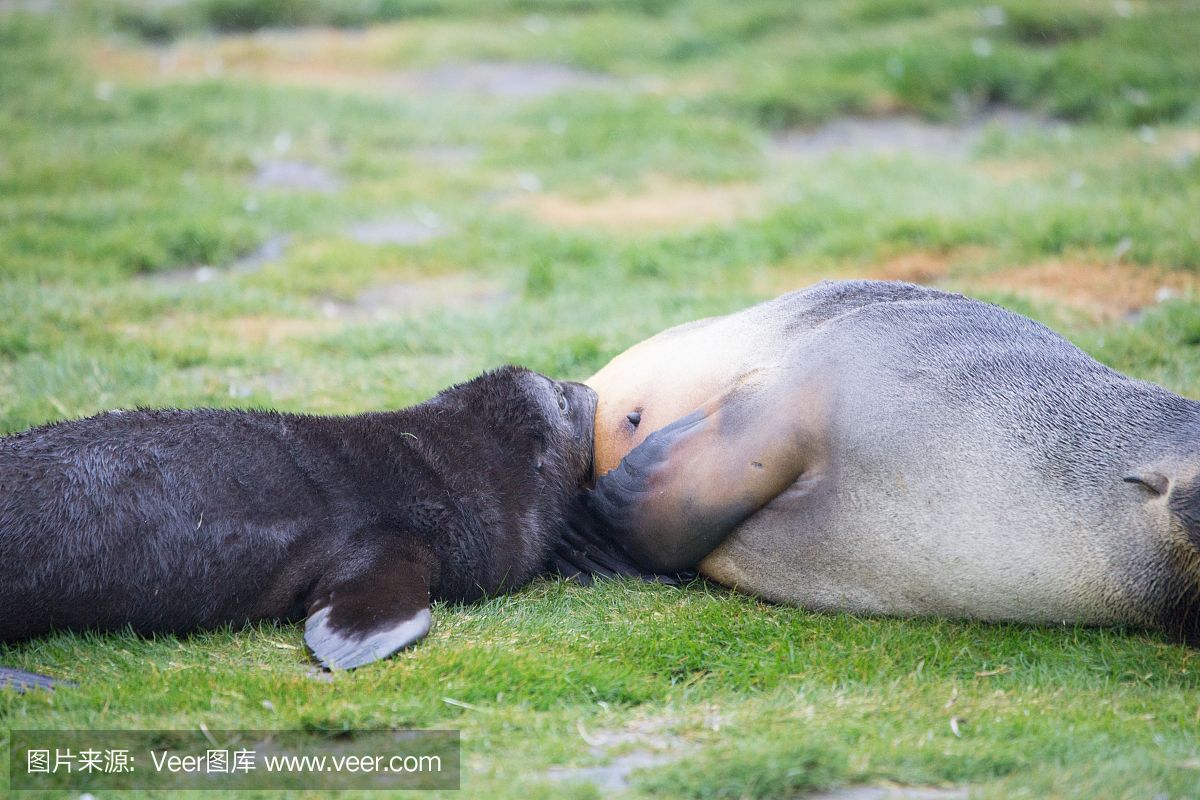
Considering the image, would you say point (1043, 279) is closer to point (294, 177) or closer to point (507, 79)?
point (294, 177)

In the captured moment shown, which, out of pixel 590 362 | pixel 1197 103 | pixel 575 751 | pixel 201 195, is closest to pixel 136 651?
pixel 575 751

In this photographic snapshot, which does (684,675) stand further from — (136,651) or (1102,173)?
(1102,173)

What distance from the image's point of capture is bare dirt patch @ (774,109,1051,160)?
445 inches

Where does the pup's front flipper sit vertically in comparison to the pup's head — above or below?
below

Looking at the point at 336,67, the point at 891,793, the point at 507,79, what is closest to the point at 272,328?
the point at 891,793

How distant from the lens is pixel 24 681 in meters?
3.94

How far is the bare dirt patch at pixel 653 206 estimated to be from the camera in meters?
9.63

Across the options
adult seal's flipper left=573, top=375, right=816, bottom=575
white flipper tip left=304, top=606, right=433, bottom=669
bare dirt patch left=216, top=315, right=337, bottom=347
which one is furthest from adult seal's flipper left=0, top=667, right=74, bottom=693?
bare dirt patch left=216, top=315, right=337, bottom=347

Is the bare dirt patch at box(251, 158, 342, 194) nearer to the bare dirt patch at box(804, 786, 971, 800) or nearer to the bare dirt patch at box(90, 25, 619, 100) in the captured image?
the bare dirt patch at box(90, 25, 619, 100)

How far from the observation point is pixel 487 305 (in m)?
8.23

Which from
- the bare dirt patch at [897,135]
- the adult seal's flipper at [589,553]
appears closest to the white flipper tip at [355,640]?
the adult seal's flipper at [589,553]

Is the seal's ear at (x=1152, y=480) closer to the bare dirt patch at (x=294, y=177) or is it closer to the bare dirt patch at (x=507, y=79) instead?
the bare dirt patch at (x=294, y=177)

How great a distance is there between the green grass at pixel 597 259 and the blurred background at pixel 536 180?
0.04 m

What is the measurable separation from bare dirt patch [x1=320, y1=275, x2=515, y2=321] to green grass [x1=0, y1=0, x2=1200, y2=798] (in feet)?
0.12
